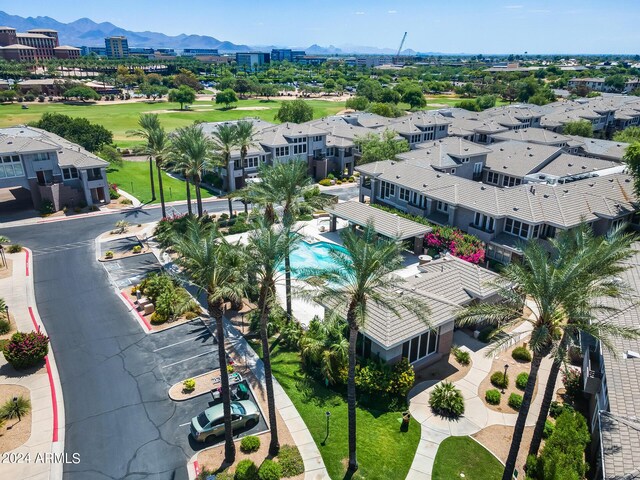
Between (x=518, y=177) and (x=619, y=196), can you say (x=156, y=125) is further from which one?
(x=619, y=196)

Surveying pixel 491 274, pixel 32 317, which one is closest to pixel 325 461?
pixel 491 274

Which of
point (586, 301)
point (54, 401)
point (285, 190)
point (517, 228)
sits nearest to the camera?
point (586, 301)

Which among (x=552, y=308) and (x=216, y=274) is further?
(x=216, y=274)

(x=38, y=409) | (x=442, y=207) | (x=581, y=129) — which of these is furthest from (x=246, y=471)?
(x=581, y=129)

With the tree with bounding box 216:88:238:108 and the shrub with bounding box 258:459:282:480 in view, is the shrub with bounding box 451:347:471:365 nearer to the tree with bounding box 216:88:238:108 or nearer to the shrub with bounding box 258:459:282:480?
the shrub with bounding box 258:459:282:480

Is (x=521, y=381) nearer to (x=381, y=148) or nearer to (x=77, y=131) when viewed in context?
(x=381, y=148)

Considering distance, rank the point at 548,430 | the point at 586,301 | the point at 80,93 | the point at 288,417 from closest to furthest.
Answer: the point at 586,301, the point at 548,430, the point at 288,417, the point at 80,93

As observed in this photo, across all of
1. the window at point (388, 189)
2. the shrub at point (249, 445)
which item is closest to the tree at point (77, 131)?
the window at point (388, 189)
